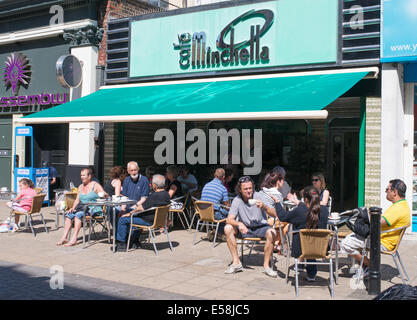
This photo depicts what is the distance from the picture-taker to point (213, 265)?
720 centimetres

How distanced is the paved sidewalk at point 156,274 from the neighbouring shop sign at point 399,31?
10.9ft

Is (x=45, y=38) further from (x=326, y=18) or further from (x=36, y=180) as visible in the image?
(x=326, y=18)

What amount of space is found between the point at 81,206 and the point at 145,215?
4.46ft

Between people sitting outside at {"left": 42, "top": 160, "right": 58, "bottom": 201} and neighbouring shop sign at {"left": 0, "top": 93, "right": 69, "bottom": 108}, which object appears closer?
people sitting outside at {"left": 42, "top": 160, "right": 58, "bottom": 201}

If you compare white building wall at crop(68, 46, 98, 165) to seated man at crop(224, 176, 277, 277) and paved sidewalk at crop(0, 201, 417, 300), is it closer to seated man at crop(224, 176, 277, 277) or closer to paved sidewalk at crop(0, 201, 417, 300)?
paved sidewalk at crop(0, 201, 417, 300)

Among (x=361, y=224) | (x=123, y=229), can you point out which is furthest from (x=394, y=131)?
(x=123, y=229)

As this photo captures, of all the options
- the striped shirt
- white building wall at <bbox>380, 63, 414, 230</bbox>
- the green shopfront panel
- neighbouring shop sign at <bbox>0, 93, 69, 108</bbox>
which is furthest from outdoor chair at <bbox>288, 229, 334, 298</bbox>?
the green shopfront panel

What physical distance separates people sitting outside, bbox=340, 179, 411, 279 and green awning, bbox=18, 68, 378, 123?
172 cm

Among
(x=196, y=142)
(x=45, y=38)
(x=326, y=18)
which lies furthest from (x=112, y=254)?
(x=45, y=38)

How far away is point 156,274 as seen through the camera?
6.63 metres

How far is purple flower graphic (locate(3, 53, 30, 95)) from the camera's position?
15000 mm

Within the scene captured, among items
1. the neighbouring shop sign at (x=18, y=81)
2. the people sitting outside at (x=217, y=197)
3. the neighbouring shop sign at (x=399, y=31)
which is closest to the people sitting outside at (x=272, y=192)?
the people sitting outside at (x=217, y=197)

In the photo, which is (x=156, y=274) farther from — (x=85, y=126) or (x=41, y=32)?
(x=41, y=32)
